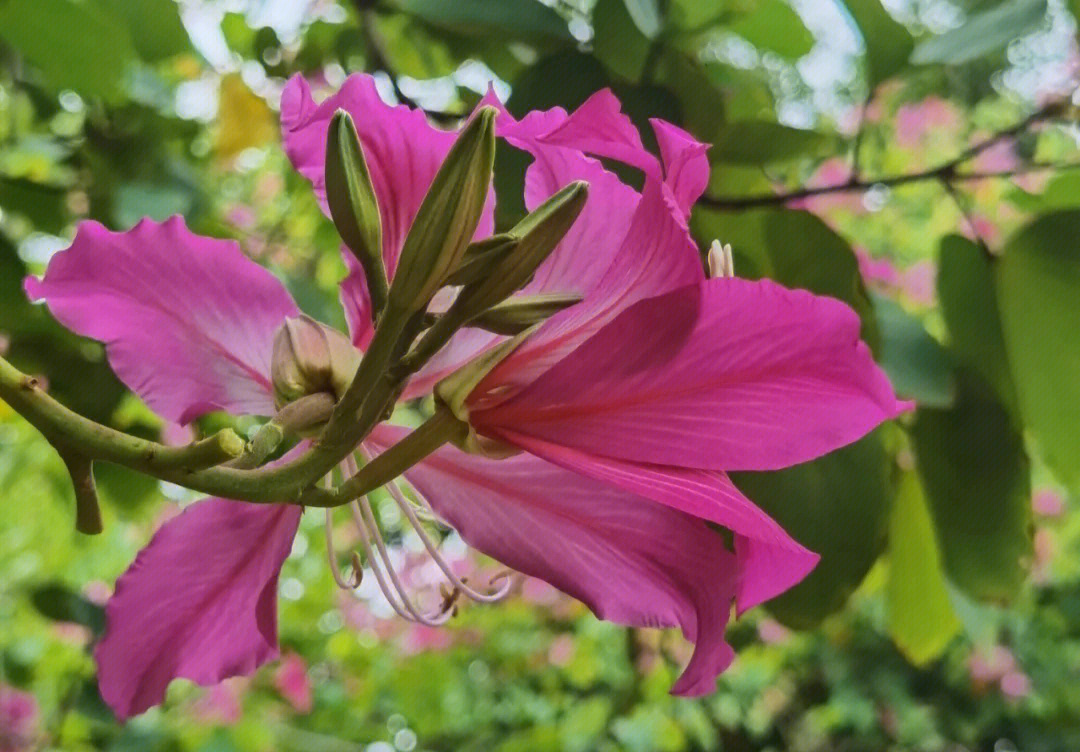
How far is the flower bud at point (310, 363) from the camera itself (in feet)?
0.91

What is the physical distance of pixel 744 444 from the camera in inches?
9.6

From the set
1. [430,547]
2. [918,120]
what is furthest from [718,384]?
[918,120]

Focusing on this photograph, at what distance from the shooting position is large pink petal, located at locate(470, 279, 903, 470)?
0.23 meters

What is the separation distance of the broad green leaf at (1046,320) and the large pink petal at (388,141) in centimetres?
31

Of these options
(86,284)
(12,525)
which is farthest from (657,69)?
(12,525)

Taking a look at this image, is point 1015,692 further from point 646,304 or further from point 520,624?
point 646,304

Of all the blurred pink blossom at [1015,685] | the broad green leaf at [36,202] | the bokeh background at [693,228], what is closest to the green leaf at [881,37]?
the bokeh background at [693,228]

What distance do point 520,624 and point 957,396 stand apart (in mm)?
1515

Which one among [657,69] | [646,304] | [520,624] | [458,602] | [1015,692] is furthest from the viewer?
[1015,692]

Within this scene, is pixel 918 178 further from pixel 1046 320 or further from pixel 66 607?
pixel 66 607

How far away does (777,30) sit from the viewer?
634 millimetres

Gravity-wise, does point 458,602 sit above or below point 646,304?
below

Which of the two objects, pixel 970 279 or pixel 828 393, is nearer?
pixel 828 393

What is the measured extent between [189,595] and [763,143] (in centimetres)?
30
